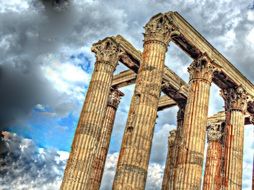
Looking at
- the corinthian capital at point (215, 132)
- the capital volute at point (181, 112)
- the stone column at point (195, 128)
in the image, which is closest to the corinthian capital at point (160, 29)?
the stone column at point (195, 128)

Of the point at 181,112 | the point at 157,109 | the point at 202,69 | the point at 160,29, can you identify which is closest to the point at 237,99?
the point at 202,69

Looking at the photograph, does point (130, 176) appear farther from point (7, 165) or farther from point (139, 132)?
point (7, 165)

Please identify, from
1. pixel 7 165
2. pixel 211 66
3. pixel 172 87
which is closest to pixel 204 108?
pixel 211 66

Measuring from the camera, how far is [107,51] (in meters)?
23.5

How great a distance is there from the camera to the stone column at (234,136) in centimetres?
2269

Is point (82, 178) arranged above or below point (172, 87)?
below

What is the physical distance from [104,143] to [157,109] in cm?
578

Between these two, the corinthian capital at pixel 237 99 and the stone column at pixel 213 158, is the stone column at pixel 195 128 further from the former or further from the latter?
the stone column at pixel 213 158

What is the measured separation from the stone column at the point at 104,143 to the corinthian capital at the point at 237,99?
813 cm

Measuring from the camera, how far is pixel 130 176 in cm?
1575

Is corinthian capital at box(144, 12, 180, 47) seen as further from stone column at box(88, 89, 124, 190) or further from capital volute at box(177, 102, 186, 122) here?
capital volute at box(177, 102, 186, 122)

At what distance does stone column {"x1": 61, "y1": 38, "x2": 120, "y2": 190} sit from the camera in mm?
19281

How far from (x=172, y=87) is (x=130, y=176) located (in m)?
A: 12.8

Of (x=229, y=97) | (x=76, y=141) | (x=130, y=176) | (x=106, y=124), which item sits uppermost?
(x=229, y=97)
